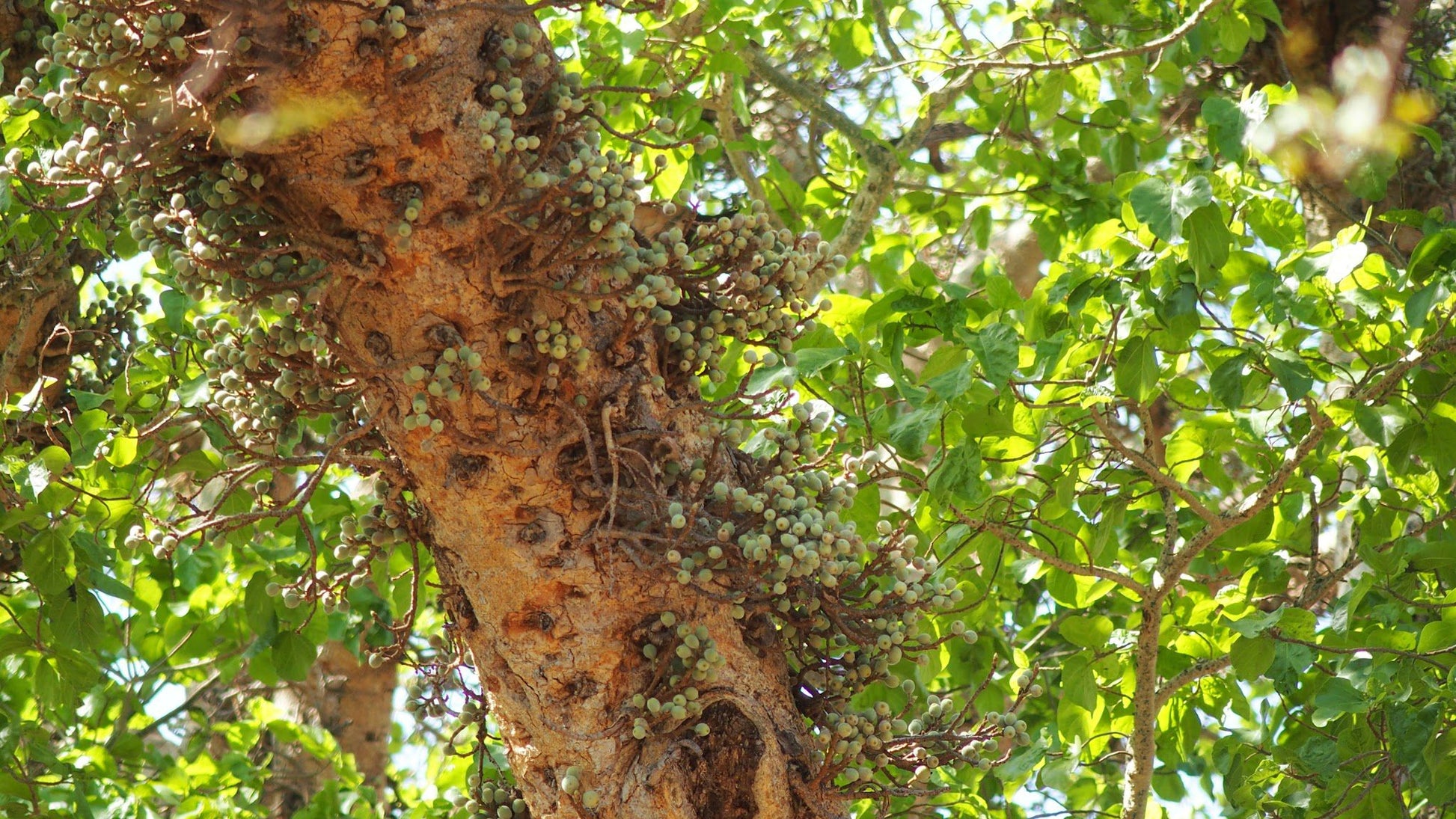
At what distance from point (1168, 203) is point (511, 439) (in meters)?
Result: 1.62

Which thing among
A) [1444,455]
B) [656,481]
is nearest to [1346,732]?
[1444,455]

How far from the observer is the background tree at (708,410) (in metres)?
2.14

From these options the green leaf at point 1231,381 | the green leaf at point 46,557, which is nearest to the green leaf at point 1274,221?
the green leaf at point 1231,381

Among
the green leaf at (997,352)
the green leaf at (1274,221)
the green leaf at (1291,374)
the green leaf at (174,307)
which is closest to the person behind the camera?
the green leaf at (997,352)

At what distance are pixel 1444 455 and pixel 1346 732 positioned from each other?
81 centimetres

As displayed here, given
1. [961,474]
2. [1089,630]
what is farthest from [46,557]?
[1089,630]

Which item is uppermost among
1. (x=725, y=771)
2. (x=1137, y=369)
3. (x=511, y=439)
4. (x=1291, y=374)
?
(x=1137, y=369)

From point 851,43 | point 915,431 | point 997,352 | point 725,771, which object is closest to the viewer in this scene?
point 725,771

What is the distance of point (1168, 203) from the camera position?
2.83m

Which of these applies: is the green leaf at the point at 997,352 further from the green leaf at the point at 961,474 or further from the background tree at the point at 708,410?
the green leaf at the point at 961,474

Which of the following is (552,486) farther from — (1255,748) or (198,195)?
(1255,748)

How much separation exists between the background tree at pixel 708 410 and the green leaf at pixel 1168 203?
0.02m

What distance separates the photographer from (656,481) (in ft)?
7.48

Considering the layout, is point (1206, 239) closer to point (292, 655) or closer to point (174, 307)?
point (292, 655)
